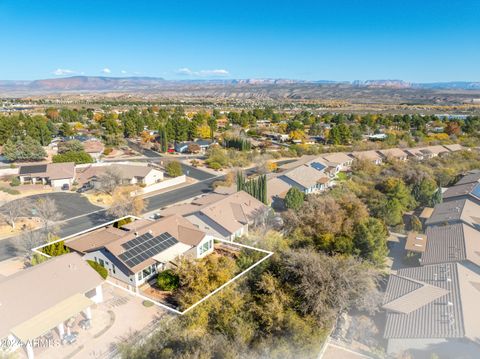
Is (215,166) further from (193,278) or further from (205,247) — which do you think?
(193,278)

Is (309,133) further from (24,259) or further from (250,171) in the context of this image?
(24,259)

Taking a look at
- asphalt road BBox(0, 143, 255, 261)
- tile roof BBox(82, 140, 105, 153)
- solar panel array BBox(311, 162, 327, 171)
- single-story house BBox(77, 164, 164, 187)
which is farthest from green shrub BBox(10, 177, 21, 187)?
solar panel array BBox(311, 162, 327, 171)

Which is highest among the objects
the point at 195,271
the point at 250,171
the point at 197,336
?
the point at 195,271

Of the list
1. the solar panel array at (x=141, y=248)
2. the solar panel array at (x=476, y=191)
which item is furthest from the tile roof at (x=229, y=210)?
the solar panel array at (x=476, y=191)

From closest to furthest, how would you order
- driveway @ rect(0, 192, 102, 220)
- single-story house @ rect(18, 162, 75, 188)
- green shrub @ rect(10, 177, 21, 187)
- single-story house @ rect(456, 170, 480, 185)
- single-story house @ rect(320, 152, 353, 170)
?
1. driveway @ rect(0, 192, 102, 220)
2. single-story house @ rect(456, 170, 480, 185)
3. green shrub @ rect(10, 177, 21, 187)
4. single-story house @ rect(18, 162, 75, 188)
5. single-story house @ rect(320, 152, 353, 170)

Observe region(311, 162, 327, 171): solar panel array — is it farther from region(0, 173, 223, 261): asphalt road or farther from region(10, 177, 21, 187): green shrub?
region(10, 177, 21, 187): green shrub

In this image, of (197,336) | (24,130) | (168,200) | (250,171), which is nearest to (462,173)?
(250,171)
